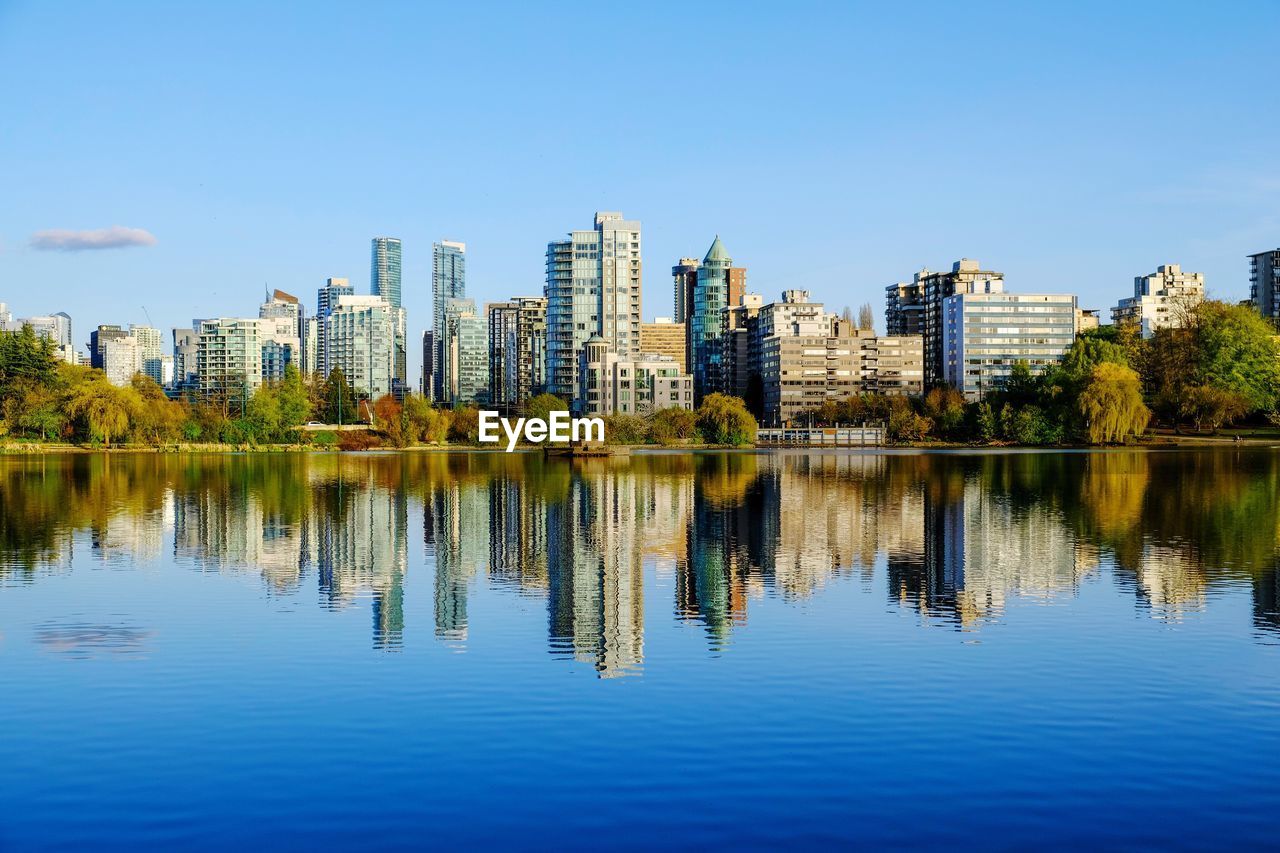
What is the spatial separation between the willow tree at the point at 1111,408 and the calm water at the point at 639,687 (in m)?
84.7

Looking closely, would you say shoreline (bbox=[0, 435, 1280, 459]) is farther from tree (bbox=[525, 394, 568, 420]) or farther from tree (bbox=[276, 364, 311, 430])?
tree (bbox=[525, 394, 568, 420])

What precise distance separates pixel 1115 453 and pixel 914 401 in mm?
77435

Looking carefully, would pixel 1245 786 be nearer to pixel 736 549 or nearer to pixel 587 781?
pixel 587 781

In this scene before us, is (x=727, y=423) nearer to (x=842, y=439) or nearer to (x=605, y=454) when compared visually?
(x=842, y=439)

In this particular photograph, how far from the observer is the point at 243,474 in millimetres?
85312

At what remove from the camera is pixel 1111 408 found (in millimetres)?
120688

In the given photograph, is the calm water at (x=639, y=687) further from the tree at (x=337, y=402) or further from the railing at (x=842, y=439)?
the tree at (x=337, y=402)

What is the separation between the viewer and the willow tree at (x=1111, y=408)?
12094 centimetres

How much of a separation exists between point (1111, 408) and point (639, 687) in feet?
373

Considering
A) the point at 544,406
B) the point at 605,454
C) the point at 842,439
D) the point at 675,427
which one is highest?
the point at 544,406

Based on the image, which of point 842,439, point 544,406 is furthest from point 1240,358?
point 544,406

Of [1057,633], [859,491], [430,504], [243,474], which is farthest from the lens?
[243,474]

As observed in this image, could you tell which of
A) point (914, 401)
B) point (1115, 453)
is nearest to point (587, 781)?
point (1115, 453)

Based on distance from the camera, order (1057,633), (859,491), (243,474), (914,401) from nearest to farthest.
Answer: (1057,633) < (859,491) < (243,474) < (914,401)
